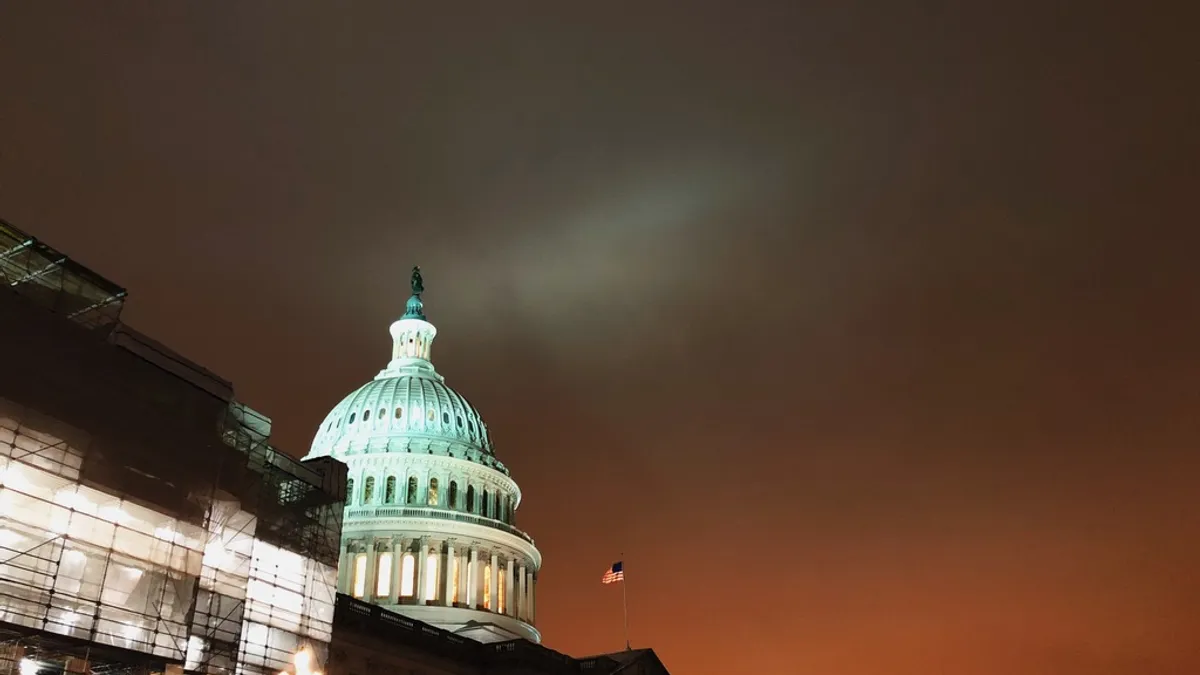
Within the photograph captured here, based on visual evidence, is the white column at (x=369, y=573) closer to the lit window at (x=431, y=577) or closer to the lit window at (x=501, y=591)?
the lit window at (x=431, y=577)

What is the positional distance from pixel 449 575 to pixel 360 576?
22.1 feet

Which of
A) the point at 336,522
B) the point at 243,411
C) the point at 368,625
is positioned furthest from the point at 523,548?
the point at 243,411

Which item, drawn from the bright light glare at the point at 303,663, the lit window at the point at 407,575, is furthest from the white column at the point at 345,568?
the bright light glare at the point at 303,663

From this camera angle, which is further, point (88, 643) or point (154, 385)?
point (154, 385)

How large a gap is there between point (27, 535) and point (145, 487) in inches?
164

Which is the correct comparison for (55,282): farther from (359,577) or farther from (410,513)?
(410,513)

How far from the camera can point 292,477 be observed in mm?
40156

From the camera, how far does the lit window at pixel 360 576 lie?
242ft

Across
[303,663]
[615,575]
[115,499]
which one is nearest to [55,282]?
[115,499]

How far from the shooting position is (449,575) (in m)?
77.0

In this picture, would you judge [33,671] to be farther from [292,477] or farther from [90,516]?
[292,477]

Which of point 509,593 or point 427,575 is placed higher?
point 427,575

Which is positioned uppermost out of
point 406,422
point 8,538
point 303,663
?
point 406,422

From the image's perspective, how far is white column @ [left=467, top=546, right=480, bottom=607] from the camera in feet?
251
